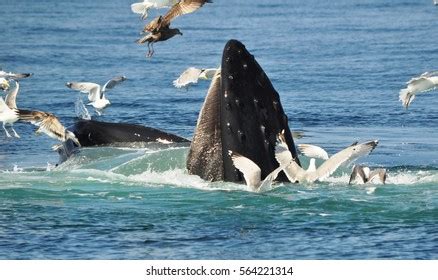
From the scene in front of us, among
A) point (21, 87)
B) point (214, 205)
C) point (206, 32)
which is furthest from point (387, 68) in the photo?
point (214, 205)

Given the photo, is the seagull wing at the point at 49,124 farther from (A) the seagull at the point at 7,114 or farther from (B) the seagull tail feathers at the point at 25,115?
(A) the seagull at the point at 7,114

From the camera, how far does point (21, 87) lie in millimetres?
29484

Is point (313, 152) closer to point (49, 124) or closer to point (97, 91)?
point (49, 124)

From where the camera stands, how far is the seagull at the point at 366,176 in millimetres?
14891

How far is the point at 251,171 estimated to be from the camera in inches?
531

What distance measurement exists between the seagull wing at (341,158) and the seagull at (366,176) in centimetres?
23

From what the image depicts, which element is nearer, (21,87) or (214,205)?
(214,205)

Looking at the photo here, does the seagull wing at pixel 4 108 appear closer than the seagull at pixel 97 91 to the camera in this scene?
Yes

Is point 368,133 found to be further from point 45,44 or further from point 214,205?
point 45,44

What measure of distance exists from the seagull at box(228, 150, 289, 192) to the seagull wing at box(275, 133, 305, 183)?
61 mm

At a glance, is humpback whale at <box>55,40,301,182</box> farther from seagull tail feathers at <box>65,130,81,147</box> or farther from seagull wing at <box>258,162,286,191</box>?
seagull tail feathers at <box>65,130,81,147</box>

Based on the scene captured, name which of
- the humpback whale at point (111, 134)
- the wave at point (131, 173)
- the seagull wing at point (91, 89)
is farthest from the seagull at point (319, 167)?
the seagull wing at point (91, 89)
